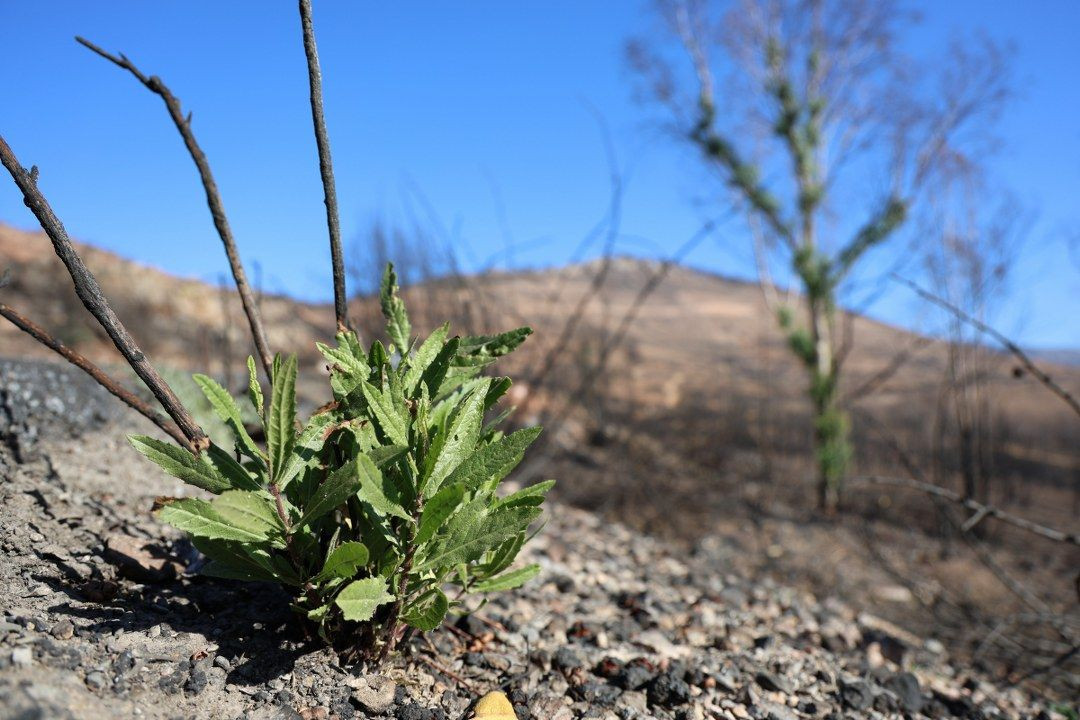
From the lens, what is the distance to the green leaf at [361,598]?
1312 mm

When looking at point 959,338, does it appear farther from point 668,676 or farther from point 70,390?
point 70,390

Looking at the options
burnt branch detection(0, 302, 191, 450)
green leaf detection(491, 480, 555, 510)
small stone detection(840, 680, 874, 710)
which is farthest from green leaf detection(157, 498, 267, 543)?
small stone detection(840, 680, 874, 710)

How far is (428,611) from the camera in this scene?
1.48m

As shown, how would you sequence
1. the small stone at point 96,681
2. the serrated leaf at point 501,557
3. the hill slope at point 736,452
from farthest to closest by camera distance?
1. the hill slope at point 736,452
2. the serrated leaf at point 501,557
3. the small stone at point 96,681

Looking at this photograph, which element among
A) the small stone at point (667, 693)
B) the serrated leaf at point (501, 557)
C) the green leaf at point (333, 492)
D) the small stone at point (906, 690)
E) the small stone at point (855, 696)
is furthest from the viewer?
the small stone at point (906, 690)

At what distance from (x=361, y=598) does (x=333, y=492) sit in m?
0.19

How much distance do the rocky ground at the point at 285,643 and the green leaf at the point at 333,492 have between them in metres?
0.35

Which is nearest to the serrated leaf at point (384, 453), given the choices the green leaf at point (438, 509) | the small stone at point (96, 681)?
the green leaf at point (438, 509)

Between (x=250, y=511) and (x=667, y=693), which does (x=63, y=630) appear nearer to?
(x=250, y=511)

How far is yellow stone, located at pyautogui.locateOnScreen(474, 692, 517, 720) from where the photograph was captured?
1.56 meters

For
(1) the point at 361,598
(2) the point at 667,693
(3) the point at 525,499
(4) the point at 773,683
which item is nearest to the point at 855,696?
(4) the point at 773,683

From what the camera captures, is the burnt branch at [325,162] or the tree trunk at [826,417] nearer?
the burnt branch at [325,162]

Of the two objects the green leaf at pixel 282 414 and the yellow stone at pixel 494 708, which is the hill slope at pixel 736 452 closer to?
the green leaf at pixel 282 414

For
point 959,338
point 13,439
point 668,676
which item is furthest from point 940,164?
point 13,439
